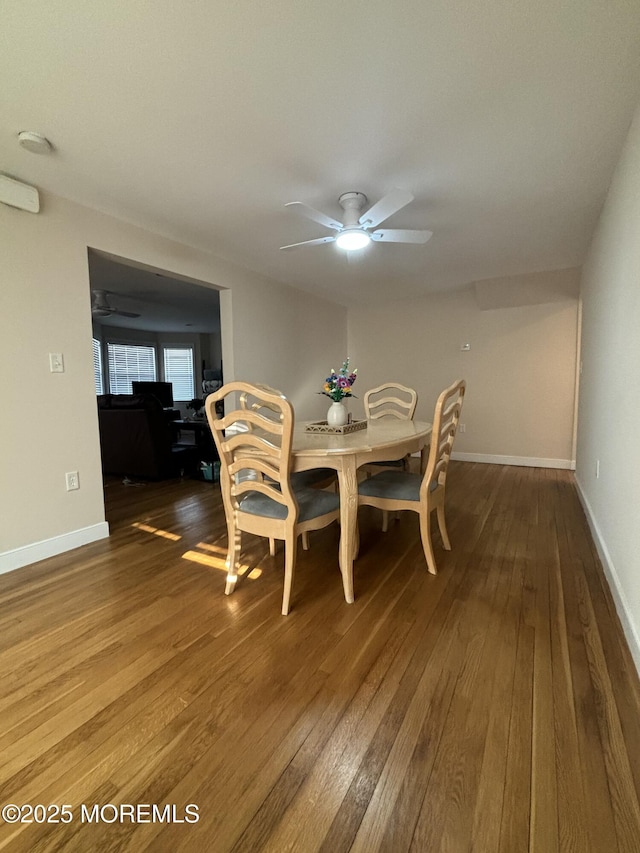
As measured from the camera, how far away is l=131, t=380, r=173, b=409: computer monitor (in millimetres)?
6891

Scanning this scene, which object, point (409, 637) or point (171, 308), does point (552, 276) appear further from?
point (171, 308)

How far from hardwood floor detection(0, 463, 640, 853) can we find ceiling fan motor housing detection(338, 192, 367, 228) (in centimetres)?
212

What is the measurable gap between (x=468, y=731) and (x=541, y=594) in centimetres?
97

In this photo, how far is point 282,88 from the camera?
159 cm

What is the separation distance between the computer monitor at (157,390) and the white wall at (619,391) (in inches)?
248

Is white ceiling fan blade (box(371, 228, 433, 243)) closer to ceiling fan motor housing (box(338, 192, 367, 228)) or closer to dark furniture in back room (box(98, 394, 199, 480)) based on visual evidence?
ceiling fan motor housing (box(338, 192, 367, 228))

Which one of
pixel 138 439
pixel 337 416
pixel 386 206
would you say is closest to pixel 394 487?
pixel 337 416

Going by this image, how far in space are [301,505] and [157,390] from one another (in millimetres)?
5989

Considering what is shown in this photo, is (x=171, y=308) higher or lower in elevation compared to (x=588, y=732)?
higher

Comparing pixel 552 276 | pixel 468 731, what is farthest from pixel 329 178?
pixel 552 276

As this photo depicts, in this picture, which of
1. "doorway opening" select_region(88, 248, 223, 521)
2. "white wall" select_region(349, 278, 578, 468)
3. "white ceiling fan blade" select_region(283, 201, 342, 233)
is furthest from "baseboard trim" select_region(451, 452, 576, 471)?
"white ceiling fan blade" select_region(283, 201, 342, 233)

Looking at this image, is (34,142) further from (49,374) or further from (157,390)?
(157,390)

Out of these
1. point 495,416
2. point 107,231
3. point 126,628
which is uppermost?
point 107,231

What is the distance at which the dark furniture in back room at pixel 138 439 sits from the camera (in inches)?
154
